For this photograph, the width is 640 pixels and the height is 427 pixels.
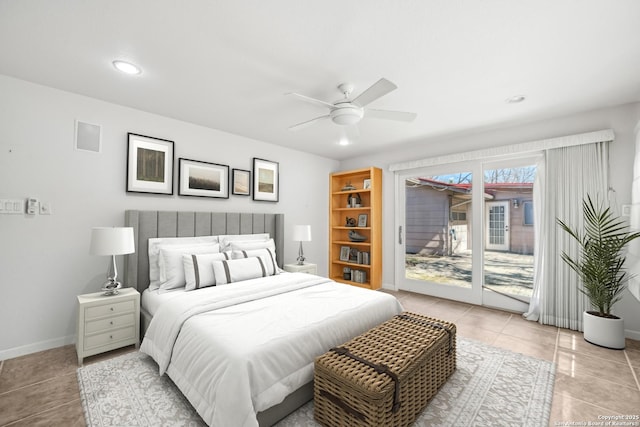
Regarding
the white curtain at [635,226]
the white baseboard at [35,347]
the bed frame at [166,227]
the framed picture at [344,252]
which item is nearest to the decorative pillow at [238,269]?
the bed frame at [166,227]

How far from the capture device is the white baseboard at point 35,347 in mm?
2391

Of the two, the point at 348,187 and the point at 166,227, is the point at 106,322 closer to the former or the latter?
the point at 166,227

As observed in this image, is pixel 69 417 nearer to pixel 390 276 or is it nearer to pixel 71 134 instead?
pixel 71 134

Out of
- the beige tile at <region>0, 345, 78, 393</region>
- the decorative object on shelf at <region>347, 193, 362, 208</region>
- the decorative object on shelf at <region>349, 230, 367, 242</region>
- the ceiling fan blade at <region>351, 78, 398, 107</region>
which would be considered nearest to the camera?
the ceiling fan blade at <region>351, 78, 398, 107</region>

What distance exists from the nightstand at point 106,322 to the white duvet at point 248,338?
421 millimetres

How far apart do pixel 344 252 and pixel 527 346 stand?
3.15 m

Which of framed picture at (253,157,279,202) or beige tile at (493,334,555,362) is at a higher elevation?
framed picture at (253,157,279,202)

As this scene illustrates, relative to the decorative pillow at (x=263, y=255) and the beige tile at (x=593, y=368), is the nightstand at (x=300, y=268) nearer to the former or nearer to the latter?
the decorative pillow at (x=263, y=255)

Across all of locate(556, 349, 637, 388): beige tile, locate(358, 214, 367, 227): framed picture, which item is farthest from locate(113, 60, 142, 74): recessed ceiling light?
locate(556, 349, 637, 388): beige tile

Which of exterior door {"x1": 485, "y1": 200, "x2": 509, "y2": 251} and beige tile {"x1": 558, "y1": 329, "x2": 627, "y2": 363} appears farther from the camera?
exterior door {"x1": 485, "y1": 200, "x2": 509, "y2": 251}

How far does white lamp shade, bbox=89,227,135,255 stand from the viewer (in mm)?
2439

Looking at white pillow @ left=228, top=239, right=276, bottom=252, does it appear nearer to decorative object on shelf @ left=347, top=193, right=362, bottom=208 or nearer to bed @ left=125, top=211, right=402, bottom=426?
bed @ left=125, top=211, right=402, bottom=426

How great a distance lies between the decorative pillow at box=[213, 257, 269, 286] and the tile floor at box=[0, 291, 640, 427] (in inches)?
40.9

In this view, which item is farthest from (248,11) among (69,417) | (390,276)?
(390,276)
